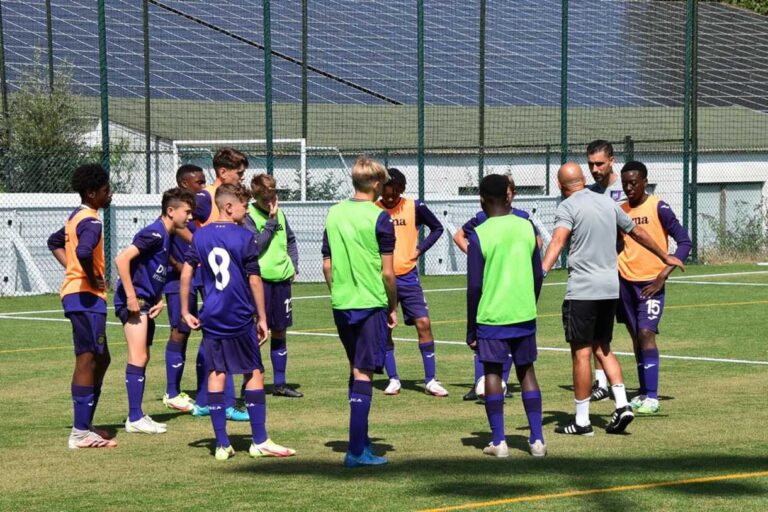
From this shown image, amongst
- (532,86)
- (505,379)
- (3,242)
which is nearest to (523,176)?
(532,86)

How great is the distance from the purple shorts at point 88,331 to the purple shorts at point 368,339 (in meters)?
1.88

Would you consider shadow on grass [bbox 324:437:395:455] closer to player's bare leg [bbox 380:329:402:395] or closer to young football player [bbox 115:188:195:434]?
young football player [bbox 115:188:195:434]

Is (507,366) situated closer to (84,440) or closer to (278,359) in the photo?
(278,359)

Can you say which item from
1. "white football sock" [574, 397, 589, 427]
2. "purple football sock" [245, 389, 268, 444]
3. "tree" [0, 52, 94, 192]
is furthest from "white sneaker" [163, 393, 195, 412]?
"tree" [0, 52, 94, 192]

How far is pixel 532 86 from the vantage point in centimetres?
3884

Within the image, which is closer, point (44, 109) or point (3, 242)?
point (3, 242)

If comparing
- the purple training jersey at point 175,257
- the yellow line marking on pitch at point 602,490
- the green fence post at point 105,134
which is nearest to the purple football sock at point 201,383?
the purple training jersey at point 175,257

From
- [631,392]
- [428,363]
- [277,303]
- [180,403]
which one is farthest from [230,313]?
[631,392]

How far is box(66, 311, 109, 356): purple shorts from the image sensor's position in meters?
9.93

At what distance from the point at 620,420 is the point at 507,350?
1.41 m

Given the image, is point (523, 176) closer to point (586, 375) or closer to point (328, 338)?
point (328, 338)

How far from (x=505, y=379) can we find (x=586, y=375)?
2.34m

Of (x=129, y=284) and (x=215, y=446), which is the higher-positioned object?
(x=129, y=284)

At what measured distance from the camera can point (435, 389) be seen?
12.6m
